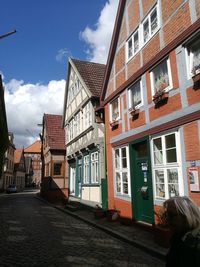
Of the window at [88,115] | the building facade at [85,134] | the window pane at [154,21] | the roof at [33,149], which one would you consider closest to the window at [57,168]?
the building facade at [85,134]

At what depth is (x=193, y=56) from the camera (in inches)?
297

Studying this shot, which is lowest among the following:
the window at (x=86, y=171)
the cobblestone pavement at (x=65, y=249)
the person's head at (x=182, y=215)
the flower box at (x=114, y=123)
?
the cobblestone pavement at (x=65, y=249)

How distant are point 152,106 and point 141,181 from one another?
8.83 ft

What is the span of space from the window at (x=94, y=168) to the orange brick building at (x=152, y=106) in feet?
9.31

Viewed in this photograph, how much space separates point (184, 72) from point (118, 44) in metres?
5.37

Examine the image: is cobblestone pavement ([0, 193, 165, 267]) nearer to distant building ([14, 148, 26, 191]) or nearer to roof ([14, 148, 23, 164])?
distant building ([14, 148, 26, 191])

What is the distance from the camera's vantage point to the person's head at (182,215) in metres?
2.12

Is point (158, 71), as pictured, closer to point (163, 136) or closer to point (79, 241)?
point (163, 136)

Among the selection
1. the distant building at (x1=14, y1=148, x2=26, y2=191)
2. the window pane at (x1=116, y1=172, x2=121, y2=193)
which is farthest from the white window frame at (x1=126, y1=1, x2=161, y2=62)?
the distant building at (x1=14, y1=148, x2=26, y2=191)

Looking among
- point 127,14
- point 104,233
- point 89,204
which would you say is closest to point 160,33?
point 127,14

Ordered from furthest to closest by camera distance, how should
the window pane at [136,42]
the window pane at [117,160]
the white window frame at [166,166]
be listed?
the window pane at [117,160] → the window pane at [136,42] → the white window frame at [166,166]

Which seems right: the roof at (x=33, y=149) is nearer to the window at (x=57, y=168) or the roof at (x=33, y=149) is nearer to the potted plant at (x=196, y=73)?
the window at (x=57, y=168)

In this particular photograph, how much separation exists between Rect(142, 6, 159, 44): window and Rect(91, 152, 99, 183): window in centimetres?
736

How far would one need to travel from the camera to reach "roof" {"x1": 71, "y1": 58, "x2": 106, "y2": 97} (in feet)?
54.9
